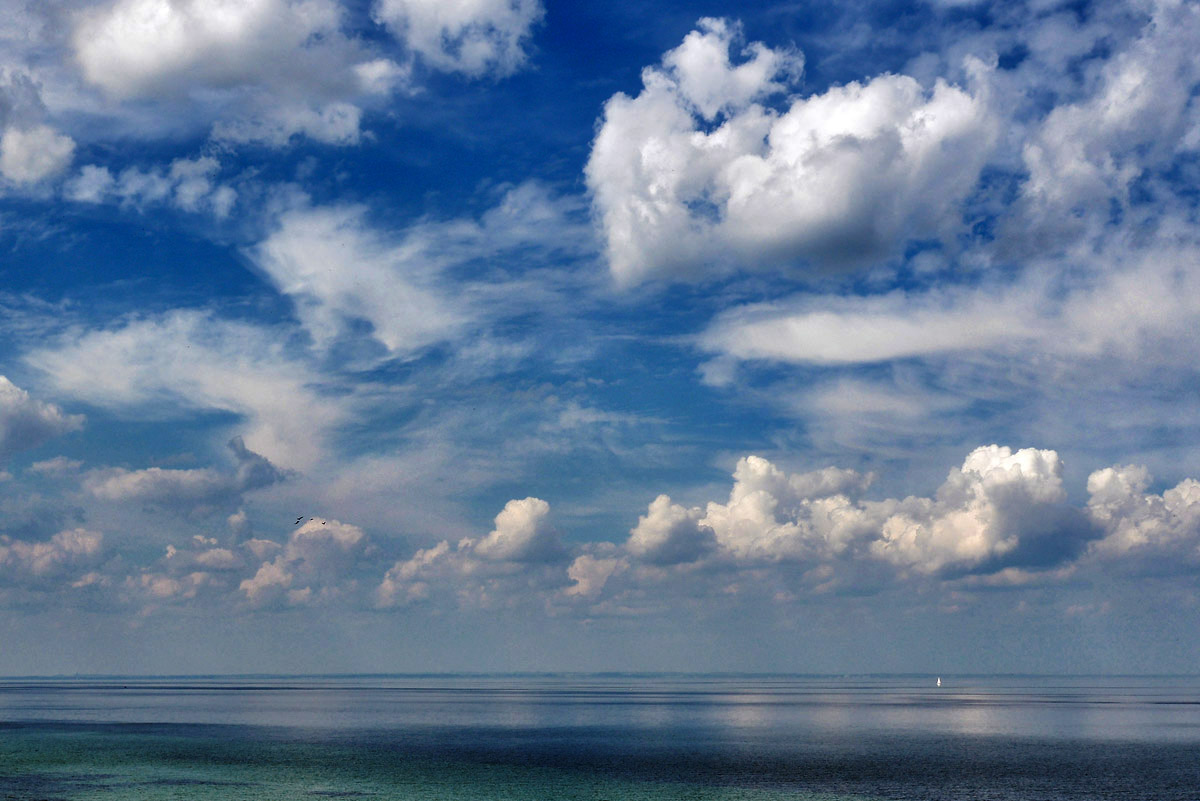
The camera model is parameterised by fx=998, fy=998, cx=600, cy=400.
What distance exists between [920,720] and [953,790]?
124 metres

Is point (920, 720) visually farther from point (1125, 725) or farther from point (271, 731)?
point (271, 731)

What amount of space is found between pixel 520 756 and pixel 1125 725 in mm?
129703

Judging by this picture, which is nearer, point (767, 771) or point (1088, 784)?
point (1088, 784)

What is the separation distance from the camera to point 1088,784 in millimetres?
90000

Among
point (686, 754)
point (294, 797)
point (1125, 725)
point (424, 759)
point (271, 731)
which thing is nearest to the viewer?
point (294, 797)

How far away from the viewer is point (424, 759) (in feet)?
366

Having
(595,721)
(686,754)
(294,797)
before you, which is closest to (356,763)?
(294,797)

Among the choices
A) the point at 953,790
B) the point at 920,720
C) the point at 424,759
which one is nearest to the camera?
the point at 953,790

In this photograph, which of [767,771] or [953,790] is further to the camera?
[767,771]

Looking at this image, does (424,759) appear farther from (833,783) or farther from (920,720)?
(920,720)

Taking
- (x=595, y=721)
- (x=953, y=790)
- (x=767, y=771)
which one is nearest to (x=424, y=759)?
(x=767, y=771)

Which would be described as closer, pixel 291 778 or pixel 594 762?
pixel 291 778

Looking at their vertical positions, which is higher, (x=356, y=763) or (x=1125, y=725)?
(x=356, y=763)

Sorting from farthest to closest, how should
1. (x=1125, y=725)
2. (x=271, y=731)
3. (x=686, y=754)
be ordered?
(x=1125, y=725), (x=271, y=731), (x=686, y=754)
